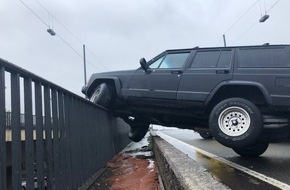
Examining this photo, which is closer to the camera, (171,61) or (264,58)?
(264,58)

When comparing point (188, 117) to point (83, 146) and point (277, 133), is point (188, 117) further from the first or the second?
point (83, 146)

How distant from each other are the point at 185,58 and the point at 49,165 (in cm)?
483

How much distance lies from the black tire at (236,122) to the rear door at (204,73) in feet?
1.88

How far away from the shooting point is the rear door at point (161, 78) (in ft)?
28.8

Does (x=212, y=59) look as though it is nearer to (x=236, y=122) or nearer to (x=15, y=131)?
(x=236, y=122)

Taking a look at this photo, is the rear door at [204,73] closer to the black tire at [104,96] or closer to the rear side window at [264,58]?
the rear side window at [264,58]

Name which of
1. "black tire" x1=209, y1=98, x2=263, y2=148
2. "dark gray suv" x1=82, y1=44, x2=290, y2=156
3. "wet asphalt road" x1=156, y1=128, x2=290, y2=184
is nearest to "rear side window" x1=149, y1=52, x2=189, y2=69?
"dark gray suv" x1=82, y1=44, x2=290, y2=156

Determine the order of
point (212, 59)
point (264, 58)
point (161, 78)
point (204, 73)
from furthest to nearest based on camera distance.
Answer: point (161, 78) < point (212, 59) < point (204, 73) < point (264, 58)

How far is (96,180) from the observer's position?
7.96 metres

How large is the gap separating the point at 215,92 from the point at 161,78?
1325mm

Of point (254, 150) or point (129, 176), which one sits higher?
point (254, 150)

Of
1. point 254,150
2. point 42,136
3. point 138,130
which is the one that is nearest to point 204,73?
point 254,150

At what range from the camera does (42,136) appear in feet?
14.8

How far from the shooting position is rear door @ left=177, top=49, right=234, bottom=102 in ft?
26.8
